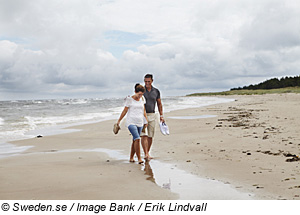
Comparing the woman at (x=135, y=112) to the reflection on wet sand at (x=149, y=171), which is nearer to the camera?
the reflection on wet sand at (x=149, y=171)

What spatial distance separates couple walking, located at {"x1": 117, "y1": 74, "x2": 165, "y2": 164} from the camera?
7.08m

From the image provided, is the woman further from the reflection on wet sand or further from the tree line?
the tree line

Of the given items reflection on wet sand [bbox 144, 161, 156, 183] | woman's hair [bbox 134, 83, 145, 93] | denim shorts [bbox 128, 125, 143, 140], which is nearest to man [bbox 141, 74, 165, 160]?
Answer: denim shorts [bbox 128, 125, 143, 140]

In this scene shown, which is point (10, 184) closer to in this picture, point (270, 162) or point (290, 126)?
point (270, 162)

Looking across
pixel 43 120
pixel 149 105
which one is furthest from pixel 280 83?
pixel 149 105

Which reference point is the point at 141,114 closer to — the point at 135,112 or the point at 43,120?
the point at 135,112

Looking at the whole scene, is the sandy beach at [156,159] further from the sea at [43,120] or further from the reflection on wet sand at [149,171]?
the sea at [43,120]

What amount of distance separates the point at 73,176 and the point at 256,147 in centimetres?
493

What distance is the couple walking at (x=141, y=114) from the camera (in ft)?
23.2

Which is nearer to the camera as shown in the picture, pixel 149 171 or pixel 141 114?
pixel 149 171

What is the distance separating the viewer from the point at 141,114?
7.17m

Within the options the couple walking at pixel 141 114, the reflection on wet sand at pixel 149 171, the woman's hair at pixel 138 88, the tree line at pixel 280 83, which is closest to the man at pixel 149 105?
the couple walking at pixel 141 114
